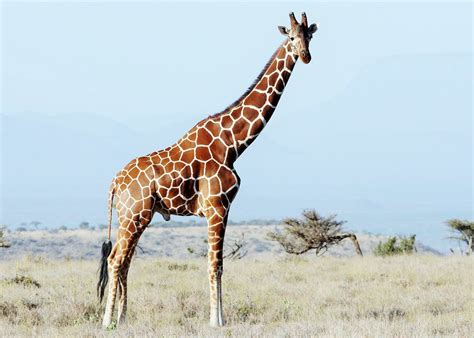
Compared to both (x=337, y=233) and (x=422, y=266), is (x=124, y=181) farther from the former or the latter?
(x=337, y=233)

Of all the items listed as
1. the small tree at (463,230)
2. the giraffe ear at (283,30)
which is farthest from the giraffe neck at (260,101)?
the small tree at (463,230)

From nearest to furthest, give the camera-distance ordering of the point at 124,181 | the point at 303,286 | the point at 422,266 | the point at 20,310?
the point at 124,181 < the point at 20,310 < the point at 303,286 < the point at 422,266

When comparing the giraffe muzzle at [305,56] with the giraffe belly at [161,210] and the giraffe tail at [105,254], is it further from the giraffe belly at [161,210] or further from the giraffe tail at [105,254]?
the giraffe tail at [105,254]

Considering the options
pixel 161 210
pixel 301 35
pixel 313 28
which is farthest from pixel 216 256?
pixel 313 28

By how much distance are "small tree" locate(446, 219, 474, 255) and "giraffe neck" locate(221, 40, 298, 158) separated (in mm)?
17061

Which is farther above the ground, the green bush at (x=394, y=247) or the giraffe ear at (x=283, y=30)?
the giraffe ear at (x=283, y=30)

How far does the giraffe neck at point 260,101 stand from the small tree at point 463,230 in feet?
56.0

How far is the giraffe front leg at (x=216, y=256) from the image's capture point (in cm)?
1094

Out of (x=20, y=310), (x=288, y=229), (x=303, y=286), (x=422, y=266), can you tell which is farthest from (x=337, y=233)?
(x=20, y=310)

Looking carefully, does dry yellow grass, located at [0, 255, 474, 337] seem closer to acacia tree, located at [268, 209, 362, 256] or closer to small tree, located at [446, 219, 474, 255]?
acacia tree, located at [268, 209, 362, 256]

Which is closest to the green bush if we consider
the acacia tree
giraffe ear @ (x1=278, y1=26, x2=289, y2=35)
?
the acacia tree

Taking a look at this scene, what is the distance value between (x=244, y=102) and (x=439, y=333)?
4083mm

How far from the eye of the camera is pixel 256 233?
5362 cm

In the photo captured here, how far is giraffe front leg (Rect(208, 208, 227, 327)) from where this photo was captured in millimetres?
10938
